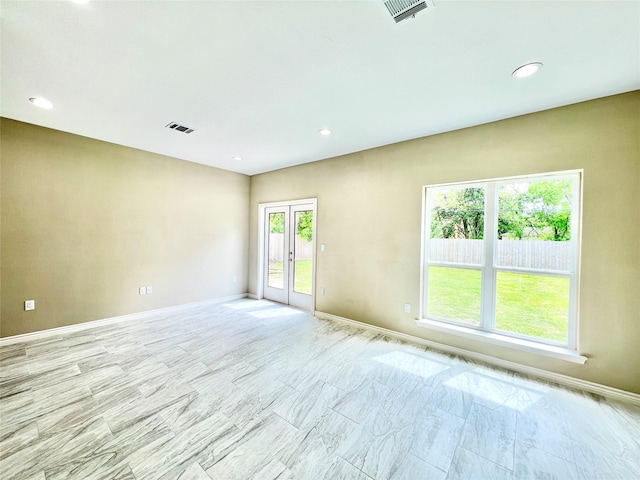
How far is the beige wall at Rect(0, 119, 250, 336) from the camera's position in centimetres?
318

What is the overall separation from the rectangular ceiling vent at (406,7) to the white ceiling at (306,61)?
0.15 feet

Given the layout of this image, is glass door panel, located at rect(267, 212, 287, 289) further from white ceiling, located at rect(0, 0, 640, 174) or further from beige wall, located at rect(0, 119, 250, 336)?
white ceiling, located at rect(0, 0, 640, 174)

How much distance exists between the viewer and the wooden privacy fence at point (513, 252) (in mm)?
2650

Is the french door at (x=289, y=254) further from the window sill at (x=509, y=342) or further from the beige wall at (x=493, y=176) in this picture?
the window sill at (x=509, y=342)

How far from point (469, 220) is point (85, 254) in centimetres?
552

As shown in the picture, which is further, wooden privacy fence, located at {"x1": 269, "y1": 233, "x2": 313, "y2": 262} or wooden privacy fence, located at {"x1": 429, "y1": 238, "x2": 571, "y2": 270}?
wooden privacy fence, located at {"x1": 269, "y1": 233, "x2": 313, "y2": 262}

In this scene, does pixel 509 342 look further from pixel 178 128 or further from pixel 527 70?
pixel 178 128

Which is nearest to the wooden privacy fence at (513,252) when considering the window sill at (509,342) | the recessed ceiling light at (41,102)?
the window sill at (509,342)

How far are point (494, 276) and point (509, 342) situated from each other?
0.75 m

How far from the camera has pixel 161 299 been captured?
445 centimetres

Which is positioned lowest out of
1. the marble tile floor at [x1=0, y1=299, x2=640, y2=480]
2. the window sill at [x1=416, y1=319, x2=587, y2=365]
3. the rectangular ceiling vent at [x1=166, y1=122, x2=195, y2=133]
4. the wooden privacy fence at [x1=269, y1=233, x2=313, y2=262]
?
the marble tile floor at [x1=0, y1=299, x2=640, y2=480]

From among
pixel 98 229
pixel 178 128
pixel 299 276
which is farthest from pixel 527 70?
pixel 98 229

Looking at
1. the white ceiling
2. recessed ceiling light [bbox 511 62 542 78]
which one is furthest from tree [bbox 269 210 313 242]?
recessed ceiling light [bbox 511 62 542 78]

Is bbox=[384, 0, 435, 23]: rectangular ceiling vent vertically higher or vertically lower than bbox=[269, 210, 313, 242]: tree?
higher
